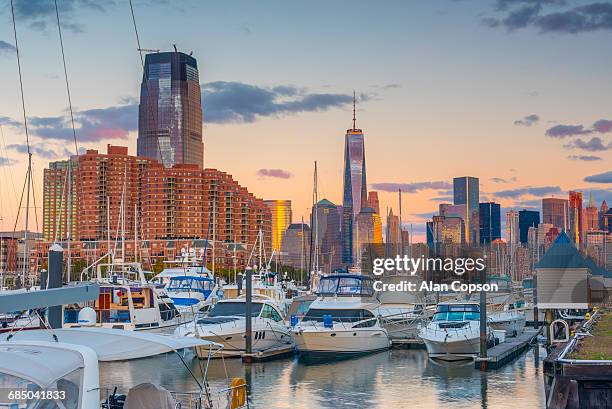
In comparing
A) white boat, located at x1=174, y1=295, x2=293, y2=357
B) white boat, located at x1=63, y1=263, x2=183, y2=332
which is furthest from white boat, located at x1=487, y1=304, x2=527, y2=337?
white boat, located at x1=63, y1=263, x2=183, y2=332

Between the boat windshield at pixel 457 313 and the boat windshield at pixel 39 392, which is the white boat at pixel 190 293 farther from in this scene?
the boat windshield at pixel 39 392

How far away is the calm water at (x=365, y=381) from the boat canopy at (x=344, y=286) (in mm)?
4644

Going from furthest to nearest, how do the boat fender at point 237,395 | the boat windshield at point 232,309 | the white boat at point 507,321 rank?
the white boat at point 507,321 → the boat windshield at point 232,309 → the boat fender at point 237,395

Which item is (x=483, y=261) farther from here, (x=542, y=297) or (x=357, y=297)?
(x=542, y=297)

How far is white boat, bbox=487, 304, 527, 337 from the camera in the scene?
43656 mm

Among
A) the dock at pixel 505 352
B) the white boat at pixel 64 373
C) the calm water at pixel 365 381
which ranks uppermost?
the white boat at pixel 64 373

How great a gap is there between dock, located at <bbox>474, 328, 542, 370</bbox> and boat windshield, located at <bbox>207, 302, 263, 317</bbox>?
32.3 ft

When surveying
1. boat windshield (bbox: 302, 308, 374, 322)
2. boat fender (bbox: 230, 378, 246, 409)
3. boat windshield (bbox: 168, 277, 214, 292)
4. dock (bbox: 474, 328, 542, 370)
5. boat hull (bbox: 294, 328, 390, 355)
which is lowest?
dock (bbox: 474, 328, 542, 370)

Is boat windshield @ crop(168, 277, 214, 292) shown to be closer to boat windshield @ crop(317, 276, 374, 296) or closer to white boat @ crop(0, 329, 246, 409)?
boat windshield @ crop(317, 276, 374, 296)

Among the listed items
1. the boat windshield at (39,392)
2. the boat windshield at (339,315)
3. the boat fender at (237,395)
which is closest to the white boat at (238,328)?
the boat windshield at (339,315)

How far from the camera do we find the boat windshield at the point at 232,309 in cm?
3719

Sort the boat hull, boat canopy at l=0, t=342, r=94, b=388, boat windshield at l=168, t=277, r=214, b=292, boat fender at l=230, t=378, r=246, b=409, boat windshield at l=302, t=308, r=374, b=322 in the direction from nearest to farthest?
1. boat canopy at l=0, t=342, r=94, b=388
2. boat fender at l=230, t=378, r=246, b=409
3. the boat hull
4. boat windshield at l=302, t=308, r=374, b=322
5. boat windshield at l=168, t=277, r=214, b=292

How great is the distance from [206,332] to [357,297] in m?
8.68

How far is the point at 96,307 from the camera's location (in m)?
37.4
